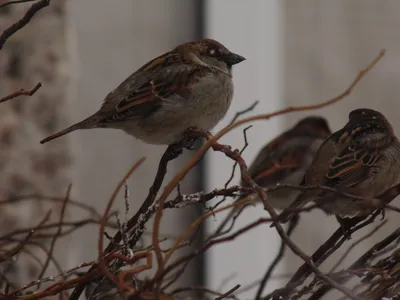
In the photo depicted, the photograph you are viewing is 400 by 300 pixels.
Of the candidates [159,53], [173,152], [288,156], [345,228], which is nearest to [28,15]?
[173,152]

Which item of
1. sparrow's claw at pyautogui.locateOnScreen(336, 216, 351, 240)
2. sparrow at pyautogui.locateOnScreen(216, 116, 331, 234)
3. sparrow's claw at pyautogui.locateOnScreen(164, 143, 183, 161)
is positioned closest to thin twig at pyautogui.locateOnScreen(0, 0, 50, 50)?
sparrow's claw at pyautogui.locateOnScreen(164, 143, 183, 161)

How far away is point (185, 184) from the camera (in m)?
1.64

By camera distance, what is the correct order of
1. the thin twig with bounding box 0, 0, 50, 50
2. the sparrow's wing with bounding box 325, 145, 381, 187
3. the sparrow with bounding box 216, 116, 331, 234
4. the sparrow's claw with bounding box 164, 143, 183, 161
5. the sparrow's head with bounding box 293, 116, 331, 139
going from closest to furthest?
the thin twig with bounding box 0, 0, 50, 50, the sparrow's claw with bounding box 164, 143, 183, 161, the sparrow's wing with bounding box 325, 145, 381, 187, the sparrow with bounding box 216, 116, 331, 234, the sparrow's head with bounding box 293, 116, 331, 139

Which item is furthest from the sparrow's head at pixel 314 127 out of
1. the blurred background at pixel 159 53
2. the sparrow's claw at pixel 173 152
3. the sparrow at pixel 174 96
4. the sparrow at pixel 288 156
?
the sparrow's claw at pixel 173 152

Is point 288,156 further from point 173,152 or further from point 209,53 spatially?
point 173,152

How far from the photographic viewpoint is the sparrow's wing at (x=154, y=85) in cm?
79

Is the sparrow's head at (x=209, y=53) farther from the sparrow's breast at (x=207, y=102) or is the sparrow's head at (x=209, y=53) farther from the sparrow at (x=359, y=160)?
the sparrow at (x=359, y=160)

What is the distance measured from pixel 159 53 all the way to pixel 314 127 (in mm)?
416

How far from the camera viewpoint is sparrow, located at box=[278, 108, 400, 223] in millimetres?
738

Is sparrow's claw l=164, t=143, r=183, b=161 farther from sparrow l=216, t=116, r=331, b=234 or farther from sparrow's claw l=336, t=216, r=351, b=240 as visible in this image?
sparrow l=216, t=116, r=331, b=234

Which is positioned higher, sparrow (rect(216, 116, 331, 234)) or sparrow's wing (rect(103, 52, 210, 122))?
sparrow's wing (rect(103, 52, 210, 122))

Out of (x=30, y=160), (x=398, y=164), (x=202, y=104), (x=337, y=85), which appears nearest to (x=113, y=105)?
(x=202, y=104)

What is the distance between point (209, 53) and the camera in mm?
817

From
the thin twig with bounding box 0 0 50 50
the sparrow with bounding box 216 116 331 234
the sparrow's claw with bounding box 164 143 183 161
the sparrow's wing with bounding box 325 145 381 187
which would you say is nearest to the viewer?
the thin twig with bounding box 0 0 50 50
